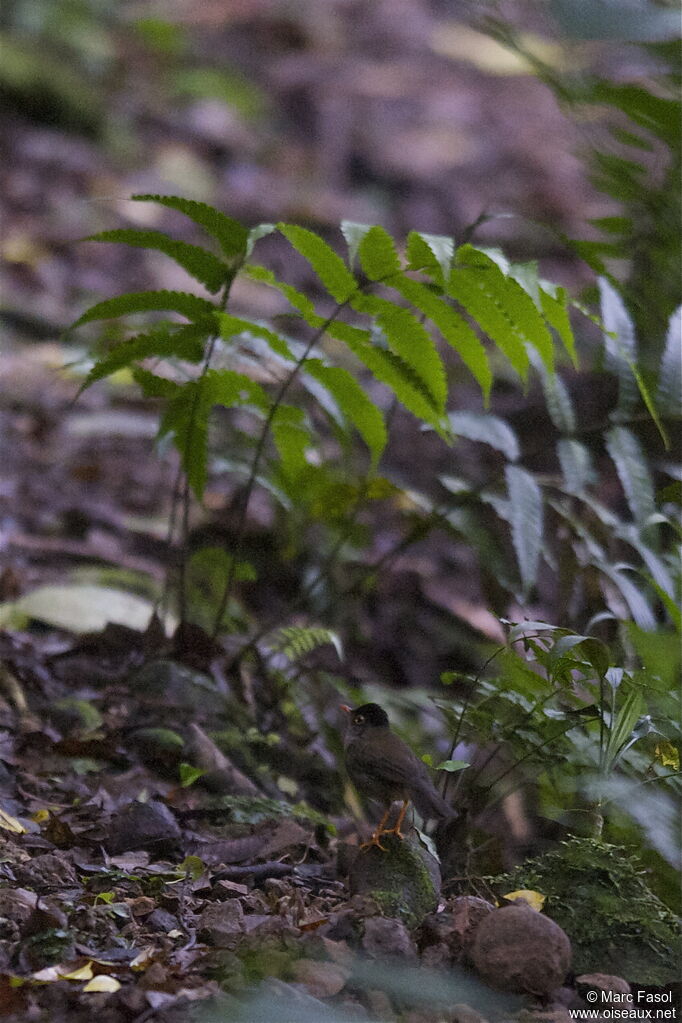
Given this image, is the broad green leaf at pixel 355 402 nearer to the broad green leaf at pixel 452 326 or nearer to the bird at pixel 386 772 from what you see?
the broad green leaf at pixel 452 326

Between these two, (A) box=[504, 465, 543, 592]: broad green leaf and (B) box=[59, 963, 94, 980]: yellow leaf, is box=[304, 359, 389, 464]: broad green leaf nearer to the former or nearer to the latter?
(A) box=[504, 465, 543, 592]: broad green leaf

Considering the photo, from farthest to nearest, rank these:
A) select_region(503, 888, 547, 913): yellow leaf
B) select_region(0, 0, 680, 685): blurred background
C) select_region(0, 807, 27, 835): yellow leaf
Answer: select_region(0, 0, 680, 685): blurred background, select_region(0, 807, 27, 835): yellow leaf, select_region(503, 888, 547, 913): yellow leaf

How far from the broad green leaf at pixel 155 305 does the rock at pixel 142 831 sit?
109 centimetres

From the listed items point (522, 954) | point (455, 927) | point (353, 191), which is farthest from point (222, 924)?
point (353, 191)

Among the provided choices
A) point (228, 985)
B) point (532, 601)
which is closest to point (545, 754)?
point (228, 985)

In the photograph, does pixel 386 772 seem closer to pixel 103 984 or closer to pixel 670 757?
pixel 670 757

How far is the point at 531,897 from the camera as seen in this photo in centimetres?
183

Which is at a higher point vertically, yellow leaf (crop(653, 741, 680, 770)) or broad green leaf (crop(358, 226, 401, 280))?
broad green leaf (crop(358, 226, 401, 280))

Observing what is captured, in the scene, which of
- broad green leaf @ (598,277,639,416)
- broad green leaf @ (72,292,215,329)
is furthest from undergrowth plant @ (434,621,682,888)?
broad green leaf @ (72,292,215,329)

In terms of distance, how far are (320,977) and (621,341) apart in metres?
1.79

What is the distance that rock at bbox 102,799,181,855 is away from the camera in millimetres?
2088

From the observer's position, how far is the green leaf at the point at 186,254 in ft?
7.72

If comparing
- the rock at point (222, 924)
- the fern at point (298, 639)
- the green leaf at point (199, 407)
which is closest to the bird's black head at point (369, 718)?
the fern at point (298, 639)

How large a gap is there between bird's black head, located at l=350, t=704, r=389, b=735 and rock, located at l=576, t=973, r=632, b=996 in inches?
25.1
